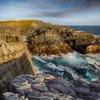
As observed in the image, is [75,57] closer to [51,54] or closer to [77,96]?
[51,54]

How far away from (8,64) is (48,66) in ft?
60.3

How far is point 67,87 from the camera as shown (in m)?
9.81

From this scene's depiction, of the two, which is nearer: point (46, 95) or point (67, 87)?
point (46, 95)

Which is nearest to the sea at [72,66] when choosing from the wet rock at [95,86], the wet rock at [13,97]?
the wet rock at [95,86]

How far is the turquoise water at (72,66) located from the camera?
87.4 ft

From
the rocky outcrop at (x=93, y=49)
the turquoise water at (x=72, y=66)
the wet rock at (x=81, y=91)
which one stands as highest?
the wet rock at (x=81, y=91)

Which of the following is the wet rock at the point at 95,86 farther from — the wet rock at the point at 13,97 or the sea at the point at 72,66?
the sea at the point at 72,66

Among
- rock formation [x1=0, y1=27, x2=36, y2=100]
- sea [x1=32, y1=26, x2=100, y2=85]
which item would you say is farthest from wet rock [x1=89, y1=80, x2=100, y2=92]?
sea [x1=32, y1=26, x2=100, y2=85]

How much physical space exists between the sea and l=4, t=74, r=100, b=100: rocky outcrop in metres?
13.3

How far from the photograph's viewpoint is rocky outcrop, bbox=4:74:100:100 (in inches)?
345

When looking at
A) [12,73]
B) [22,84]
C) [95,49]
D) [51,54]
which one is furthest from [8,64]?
[95,49]

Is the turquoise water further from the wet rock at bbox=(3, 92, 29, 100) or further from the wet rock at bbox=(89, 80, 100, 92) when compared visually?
the wet rock at bbox=(3, 92, 29, 100)

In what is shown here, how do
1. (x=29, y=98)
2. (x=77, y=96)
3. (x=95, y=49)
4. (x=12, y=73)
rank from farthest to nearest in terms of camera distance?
(x=95, y=49)
(x=12, y=73)
(x=77, y=96)
(x=29, y=98)

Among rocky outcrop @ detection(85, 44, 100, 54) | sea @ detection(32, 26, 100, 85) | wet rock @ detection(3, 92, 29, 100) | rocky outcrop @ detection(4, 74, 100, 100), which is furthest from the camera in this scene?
rocky outcrop @ detection(85, 44, 100, 54)
